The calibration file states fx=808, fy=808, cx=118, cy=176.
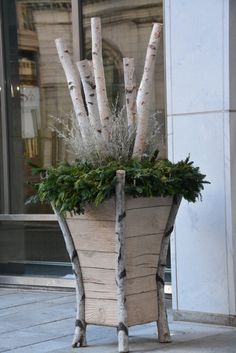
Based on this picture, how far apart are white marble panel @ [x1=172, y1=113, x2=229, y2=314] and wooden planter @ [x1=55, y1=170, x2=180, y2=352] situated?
31.1 inches

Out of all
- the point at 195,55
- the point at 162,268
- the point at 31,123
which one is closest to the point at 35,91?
the point at 31,123

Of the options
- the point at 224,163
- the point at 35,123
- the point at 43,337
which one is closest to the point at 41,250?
the point at 35,123

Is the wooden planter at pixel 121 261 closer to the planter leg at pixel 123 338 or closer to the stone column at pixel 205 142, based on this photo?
the planter leg at pixel 123 338

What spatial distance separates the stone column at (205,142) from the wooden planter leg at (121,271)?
1254mm

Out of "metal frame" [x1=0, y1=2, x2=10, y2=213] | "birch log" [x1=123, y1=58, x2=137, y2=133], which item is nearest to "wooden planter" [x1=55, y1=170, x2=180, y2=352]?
"birch log" [x1=123, y1=58, x2=137, y2=133]

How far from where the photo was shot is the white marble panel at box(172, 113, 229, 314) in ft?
24.0

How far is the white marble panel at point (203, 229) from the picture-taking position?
732 centimetres

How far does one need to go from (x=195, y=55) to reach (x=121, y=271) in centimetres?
230

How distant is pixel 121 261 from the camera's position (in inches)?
251

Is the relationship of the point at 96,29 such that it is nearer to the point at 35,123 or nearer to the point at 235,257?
the point at 235,257

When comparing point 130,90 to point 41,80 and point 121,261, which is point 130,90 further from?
point 41,80

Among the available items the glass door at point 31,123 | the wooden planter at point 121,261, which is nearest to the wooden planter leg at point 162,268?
the wooden planter at point 121,261

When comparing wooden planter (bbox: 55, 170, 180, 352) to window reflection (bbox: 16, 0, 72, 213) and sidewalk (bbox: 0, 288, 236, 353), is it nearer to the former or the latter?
sidewalk (bbox: 0, 288, 236, 353)

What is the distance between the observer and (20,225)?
34.4ft
